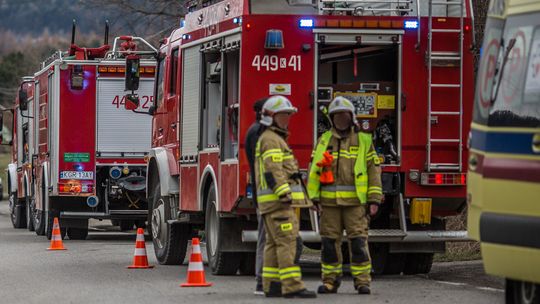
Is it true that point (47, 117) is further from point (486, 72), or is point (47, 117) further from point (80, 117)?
point (486, 72)

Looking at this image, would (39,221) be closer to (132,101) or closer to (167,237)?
(132,101)

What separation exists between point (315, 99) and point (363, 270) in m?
2.50

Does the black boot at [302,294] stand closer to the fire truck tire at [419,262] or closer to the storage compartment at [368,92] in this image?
the storage compartment at [368,92]

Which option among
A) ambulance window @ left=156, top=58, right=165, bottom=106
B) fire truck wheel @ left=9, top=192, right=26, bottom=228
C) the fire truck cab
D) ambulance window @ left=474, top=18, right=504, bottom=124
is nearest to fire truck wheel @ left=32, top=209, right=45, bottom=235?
the fire truck cab

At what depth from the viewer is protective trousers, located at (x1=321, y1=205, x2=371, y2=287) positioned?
14.0m

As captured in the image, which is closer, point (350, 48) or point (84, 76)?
point (350, 48)

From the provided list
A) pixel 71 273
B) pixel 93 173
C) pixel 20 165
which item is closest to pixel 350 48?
pixel 71 273

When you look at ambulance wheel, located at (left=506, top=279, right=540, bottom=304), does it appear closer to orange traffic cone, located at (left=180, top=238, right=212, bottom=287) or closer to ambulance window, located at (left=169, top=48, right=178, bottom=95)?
orange traffic cone, located at (left=180, top=238, right=212, bottom=287)

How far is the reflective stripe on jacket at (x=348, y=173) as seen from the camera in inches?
552

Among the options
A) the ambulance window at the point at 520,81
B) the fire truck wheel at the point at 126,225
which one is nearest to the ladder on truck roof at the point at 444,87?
the ambulance window at the point at 520,81

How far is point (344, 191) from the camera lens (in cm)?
1403

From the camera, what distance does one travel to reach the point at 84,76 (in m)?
26.6

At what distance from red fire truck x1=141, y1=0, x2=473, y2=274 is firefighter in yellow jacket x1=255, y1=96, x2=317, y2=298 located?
1835 mm

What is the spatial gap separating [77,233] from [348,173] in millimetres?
14206
